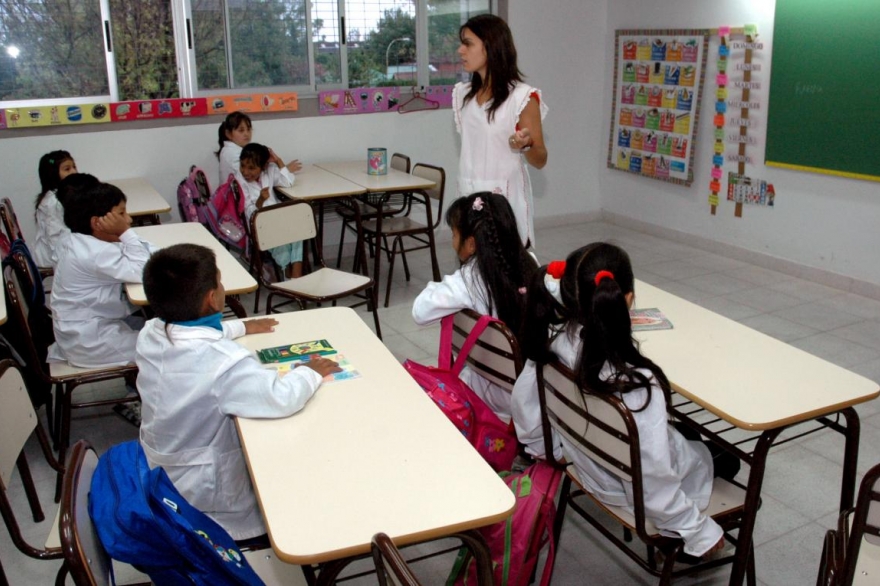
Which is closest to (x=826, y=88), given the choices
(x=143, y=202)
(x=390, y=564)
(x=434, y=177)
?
(x=434, y=177)

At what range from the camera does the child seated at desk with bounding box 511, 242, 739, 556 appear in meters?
1.75

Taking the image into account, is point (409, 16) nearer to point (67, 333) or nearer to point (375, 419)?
point (67, 333)

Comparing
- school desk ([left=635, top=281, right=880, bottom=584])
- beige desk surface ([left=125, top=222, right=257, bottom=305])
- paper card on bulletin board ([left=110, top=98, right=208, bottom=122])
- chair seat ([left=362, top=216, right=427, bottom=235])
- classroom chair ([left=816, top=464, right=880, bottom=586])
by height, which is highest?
paper card on bulletin board ([left=110, top=98, right=208, bottom=122])

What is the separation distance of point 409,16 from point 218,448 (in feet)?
14.9

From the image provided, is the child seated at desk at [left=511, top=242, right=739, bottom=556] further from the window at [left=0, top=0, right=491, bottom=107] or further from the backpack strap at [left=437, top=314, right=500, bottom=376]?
the window at [left=0, top=0, right=491, bottom=107]

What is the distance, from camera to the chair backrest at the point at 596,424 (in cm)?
170

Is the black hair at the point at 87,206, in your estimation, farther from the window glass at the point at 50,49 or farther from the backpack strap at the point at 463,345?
the window glass at the point at 50,49

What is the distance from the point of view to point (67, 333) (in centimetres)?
277

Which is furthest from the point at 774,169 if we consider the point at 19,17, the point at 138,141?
the point at 19,17

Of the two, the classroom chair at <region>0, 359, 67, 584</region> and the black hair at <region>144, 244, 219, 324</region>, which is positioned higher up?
the black hair at <region>144, 244, 219, 324</region>

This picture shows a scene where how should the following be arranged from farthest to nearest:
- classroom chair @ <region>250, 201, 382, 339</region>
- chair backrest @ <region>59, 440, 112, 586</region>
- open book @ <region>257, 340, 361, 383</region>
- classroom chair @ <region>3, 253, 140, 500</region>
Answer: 1. classroom chair @ <region>250, 201, 382, 339</region>
2. classroom chair @ <region>3, 253, 140, 500</region>
3. open book @ <region>257, 340, 361, 383</region>
4. chair backrest @ <region>59, 440, 112, 586</region>

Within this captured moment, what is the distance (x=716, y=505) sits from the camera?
194cm

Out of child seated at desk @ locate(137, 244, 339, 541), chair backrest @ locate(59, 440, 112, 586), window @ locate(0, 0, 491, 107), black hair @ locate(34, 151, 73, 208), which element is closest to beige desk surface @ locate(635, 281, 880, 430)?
child seated at desk @ locate(137, 244, 339, 541)

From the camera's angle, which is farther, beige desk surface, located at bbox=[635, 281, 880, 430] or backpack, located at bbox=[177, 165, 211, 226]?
backpack, located at bbox=[177, 165, 211, 226]
